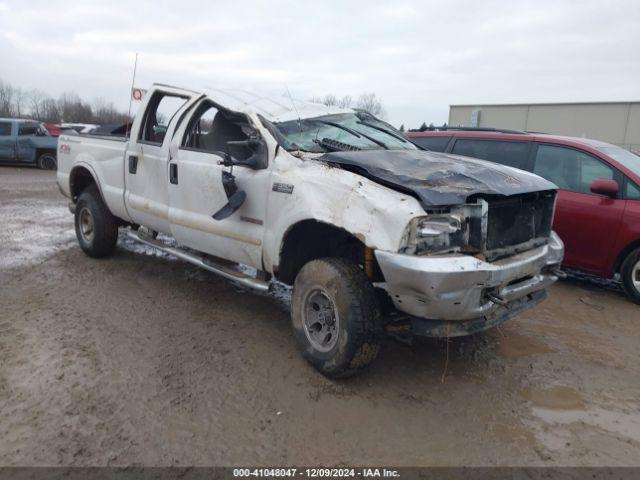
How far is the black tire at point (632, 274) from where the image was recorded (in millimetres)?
5020

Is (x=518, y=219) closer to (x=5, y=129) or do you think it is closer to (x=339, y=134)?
(x=339, y=134)

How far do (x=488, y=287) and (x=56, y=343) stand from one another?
3170 mm

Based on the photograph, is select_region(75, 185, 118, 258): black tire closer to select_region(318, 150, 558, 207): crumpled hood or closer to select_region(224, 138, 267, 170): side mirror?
select_region(224, 138, 267, 170): side mirror

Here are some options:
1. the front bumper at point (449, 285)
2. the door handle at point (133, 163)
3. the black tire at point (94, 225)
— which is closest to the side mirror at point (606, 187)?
the front bumper at point (449, 285)

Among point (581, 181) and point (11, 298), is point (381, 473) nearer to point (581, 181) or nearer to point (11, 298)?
point (11, 298)

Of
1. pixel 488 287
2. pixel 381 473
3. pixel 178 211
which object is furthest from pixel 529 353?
pixel 178 211

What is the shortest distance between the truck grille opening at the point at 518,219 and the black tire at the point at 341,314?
91cm

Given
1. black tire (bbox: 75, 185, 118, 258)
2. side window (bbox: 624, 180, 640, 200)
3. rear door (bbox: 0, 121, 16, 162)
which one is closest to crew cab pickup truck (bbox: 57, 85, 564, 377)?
black tire (bbox: 75, 185, 118, 258)

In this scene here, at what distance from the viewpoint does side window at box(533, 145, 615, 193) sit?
5.44 meters

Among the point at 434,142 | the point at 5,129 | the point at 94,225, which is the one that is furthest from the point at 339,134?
the point at 5,129

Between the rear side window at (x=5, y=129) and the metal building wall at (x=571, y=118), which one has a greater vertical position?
the metal building wall at (x=571, y=118)

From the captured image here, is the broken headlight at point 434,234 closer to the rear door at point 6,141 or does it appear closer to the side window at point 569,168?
the side window at point 569,168

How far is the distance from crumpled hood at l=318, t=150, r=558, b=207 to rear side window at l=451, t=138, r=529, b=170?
232cm

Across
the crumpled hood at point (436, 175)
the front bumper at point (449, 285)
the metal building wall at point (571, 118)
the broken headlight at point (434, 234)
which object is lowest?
the front bumper at point (449, 285)
